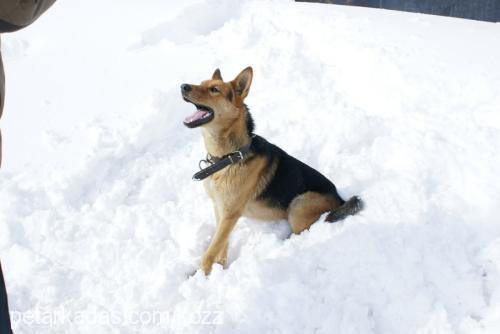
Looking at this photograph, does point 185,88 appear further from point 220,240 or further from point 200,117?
point 220,240

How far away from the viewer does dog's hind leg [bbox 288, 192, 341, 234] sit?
3959 mm

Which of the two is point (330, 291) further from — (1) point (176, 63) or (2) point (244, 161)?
(1) point (176, 63)

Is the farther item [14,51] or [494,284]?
[14,51]

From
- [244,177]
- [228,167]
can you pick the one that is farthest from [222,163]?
[244,177]

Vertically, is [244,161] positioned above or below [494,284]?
above

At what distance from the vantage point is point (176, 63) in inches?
278

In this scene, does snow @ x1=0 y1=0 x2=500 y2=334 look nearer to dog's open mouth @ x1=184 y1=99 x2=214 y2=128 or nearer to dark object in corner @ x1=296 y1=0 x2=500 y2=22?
dog's open mouth @ x1=184 y1=99 x2=214 y2=128

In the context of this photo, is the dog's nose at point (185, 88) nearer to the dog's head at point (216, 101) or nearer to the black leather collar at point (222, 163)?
the dog's head at point (216, 101)

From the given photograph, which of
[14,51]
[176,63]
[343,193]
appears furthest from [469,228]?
[14,51]

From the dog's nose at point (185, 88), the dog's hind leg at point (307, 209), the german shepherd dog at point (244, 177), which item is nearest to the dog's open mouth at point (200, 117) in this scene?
the german shepherd dog at point (244, 177)

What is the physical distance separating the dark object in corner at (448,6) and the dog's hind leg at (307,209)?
1242cm

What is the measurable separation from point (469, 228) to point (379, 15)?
6.11m

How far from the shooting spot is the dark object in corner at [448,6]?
14.6m

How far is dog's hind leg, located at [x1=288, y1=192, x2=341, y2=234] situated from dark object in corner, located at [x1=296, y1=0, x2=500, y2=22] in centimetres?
1242
